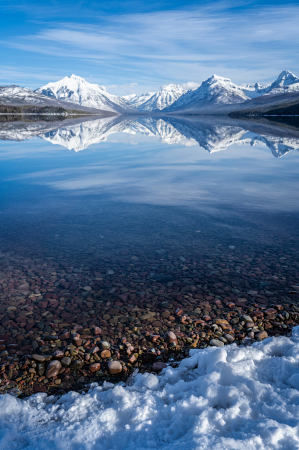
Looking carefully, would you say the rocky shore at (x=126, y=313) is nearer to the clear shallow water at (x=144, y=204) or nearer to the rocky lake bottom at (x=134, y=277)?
the rocky lake bottom at (x=134, y=277)

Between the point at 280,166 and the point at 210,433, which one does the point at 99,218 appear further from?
the point at 280,166

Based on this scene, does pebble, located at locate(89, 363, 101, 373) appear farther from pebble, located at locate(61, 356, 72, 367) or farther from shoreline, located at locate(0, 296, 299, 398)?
pebble, located at locate(61, 356, 72, 367)

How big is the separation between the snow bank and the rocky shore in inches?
21.5

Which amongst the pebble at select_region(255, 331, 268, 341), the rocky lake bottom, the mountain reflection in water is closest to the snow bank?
the rocky lake bottom

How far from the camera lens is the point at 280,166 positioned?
28656 millimetres

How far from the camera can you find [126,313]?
811cm

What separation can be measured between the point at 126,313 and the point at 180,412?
350 cm

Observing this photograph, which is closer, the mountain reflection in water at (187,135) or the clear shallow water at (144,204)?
the clear shallow water at (144,204)

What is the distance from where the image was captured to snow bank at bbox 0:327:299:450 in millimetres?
4383

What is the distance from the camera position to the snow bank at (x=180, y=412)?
4.38 meters

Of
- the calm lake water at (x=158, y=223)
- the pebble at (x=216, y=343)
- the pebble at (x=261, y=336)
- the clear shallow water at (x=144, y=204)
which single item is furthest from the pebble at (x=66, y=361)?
the clear shallow water at (x=144, y=204)

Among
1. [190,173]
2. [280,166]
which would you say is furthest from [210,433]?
[280,166]

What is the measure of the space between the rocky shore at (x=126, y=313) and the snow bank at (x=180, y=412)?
0.55m

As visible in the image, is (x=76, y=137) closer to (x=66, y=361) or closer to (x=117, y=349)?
(x=117, y=349)
